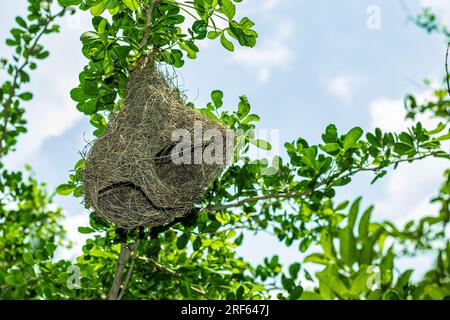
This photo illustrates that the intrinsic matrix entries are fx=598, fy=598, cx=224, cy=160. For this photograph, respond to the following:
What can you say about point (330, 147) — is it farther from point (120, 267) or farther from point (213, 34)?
point (120, 267)

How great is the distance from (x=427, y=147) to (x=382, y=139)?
0.65 ft

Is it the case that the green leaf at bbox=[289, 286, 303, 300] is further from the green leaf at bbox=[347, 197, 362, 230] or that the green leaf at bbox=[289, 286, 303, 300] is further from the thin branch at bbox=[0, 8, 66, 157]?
the green leaf at bbox=[347, 197, 362, 230]

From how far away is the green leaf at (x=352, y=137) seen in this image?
2566 millimetres

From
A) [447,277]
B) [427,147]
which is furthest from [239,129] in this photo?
[447,277]

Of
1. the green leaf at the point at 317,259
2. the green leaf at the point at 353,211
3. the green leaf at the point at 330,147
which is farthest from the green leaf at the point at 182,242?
the green leaf at the point at 353,211

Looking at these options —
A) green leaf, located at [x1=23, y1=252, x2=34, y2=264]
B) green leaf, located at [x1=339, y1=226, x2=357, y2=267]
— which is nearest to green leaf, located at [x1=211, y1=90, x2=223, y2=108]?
green leaf, located at [x1=23, y1=252, x2=34, y2=264]

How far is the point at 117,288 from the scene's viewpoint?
269 centimetres

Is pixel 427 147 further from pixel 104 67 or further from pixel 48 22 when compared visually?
pixel 48 22

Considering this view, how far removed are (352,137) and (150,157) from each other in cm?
94

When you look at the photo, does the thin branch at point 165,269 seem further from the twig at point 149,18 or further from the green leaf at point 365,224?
the green leaf at point 365,224

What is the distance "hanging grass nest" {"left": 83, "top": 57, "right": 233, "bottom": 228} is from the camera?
212 cm

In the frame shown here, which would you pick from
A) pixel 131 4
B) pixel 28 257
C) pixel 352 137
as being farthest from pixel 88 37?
pixel 28 257

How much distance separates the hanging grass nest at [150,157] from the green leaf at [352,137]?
23.1 inches

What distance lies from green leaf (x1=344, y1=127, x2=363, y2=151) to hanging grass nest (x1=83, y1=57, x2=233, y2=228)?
1.92 feet
